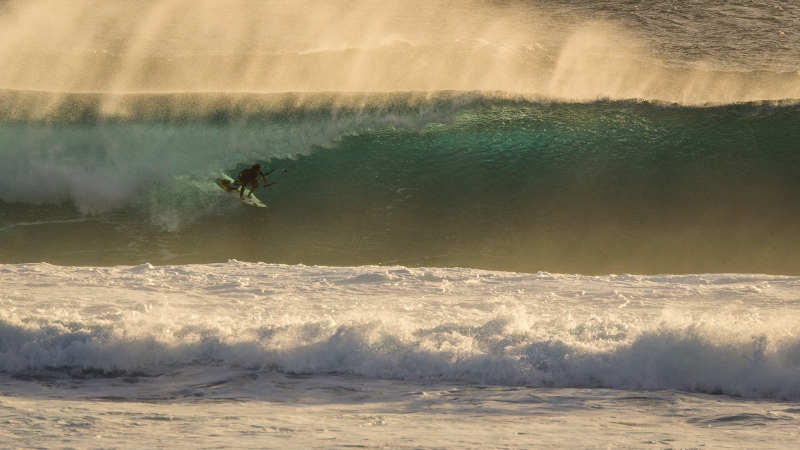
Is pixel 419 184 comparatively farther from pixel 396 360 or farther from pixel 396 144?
pixel 396 360

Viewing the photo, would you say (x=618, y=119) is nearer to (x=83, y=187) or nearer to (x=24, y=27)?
(x=83, y=187)

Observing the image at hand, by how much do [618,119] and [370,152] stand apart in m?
3.28

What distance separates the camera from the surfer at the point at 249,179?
888cm

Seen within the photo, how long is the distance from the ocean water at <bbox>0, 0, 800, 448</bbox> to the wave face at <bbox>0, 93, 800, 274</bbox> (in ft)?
0.12

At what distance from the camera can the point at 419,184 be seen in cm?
1029

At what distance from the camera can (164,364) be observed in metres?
5.98

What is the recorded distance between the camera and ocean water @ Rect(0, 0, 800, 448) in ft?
17.3

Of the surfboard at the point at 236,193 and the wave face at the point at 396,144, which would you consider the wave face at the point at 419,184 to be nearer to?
the wave face at the point at 396,144

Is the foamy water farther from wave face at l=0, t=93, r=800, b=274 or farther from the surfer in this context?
wave face at l=0, t=93, r=800, b=274

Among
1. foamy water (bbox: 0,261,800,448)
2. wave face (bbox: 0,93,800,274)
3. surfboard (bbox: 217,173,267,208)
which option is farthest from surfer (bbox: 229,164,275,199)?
foamy water (bbox: 0,261,800,448)

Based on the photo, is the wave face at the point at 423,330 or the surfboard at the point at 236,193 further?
the surfboard at the point at 236,193

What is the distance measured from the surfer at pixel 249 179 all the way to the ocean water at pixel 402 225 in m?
0.51

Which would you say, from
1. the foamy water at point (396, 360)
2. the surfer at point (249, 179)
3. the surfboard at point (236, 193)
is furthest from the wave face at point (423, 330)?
the surfboard at point (236, 193)

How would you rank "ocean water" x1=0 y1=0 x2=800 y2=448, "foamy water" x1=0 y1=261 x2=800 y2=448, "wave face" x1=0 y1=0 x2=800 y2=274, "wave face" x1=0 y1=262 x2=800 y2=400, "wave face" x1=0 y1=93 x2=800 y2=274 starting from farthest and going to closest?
1. "wave face" x1=0 y1=0 x2=800 y2=274
2. "wave face" x1=0 y1=93 x2=800 y2=274
3. "wave face" x1=0 y1=262 x2=800 y2=400
4. "ocean water" x1=0 y1=0 x2=800 y2=448
5. "foamy water" x1=0 y1=261 x2=800 y2=448
